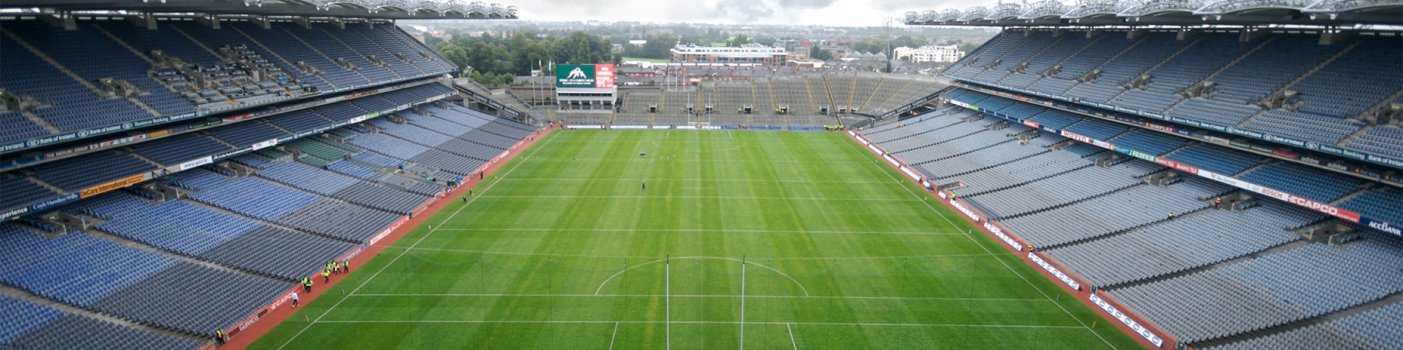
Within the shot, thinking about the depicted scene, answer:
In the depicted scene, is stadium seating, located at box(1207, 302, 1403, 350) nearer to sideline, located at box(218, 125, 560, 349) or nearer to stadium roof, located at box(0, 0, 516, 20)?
sideline, located at box(218, 125, 560, 349)

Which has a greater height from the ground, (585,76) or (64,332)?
(585,76)

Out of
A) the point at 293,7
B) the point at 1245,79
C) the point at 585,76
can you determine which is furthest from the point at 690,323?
the point at 585,76

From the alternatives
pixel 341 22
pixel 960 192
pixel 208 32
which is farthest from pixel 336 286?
pixel 341 22

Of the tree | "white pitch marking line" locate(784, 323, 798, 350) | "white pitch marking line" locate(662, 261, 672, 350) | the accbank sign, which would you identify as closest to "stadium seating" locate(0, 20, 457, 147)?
the accbank sign

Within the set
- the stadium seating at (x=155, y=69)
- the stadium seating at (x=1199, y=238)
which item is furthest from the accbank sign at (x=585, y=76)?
the stadium seating at (x=1199, y=238)

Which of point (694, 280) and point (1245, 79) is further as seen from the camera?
point (1245, 79)

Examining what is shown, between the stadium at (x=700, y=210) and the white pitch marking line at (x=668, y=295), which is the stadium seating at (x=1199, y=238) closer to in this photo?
the stadium at (x=700, y=210)

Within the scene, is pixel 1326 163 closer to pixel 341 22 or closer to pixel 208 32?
pixel 208 32

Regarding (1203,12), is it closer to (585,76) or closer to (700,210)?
(700,210)
